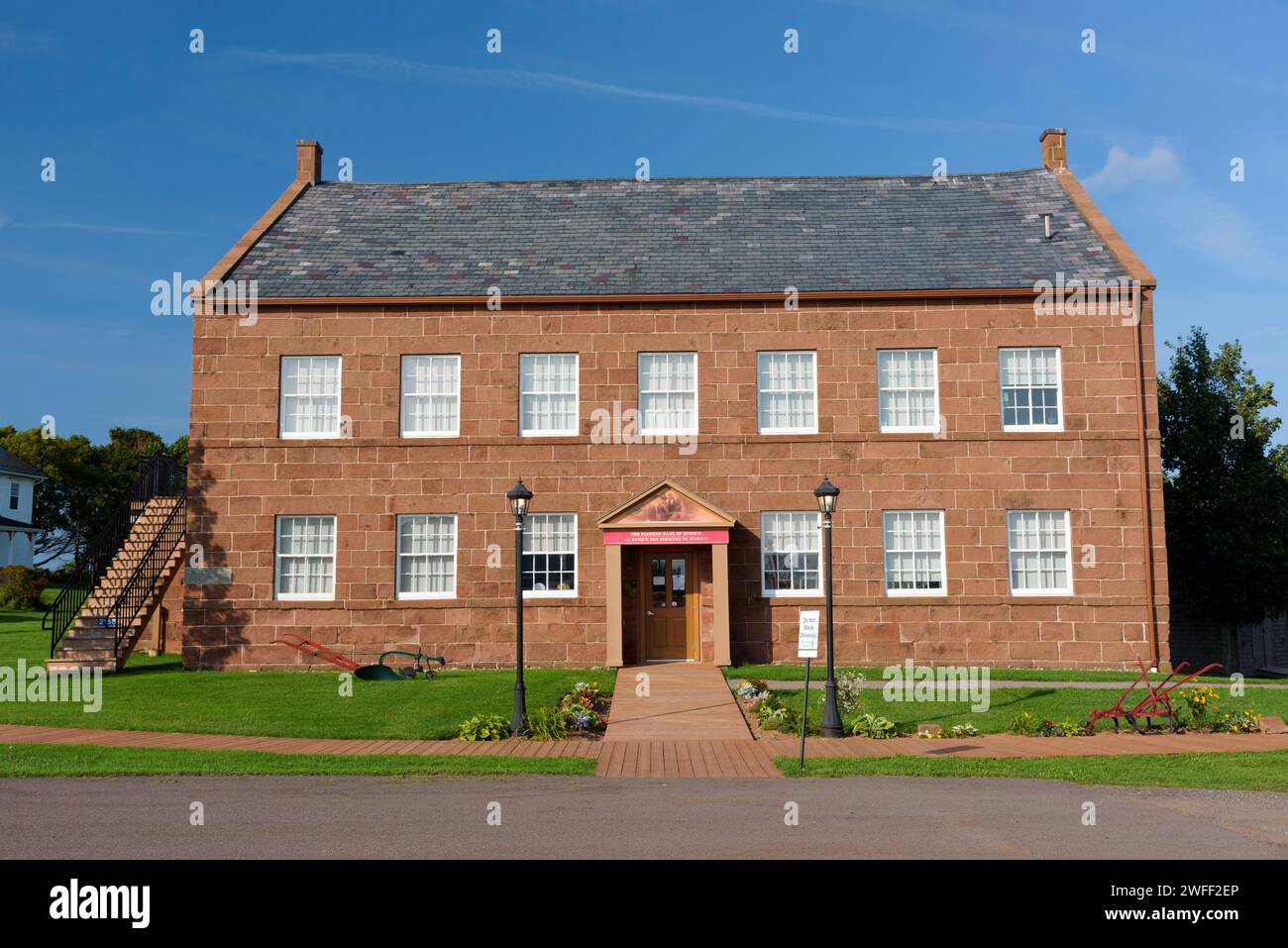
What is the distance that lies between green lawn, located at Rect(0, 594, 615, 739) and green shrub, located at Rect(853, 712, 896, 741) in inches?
200

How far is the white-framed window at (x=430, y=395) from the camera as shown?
2200cm

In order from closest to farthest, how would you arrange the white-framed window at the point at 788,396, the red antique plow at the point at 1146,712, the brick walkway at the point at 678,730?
1. the brick walkway at the point at 678,730
2. the red antique plow at the point at 1146,712
3. the white-framed window at the point at 788,396

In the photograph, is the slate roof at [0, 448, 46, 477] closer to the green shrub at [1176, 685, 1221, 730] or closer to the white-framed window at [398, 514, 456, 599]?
the white-framed window at [398, 514, 456, 599]

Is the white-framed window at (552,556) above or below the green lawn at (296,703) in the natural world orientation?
above

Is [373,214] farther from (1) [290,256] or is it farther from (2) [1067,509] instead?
(2) [1067,509]

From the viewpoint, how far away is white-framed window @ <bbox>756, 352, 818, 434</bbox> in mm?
21859

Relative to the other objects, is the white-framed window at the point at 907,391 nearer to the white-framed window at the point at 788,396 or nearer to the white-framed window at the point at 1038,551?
the white-framed window at the point at 788,396

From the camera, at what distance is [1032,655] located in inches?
828

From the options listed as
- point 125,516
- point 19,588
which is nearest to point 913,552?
point 125,516

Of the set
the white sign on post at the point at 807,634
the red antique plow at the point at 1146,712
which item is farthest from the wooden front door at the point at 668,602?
the white sign on post at the point at 807,634

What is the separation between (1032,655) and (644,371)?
34.1 ft

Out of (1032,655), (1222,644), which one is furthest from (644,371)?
(1222,644)

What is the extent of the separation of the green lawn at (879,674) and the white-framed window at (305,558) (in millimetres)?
9069

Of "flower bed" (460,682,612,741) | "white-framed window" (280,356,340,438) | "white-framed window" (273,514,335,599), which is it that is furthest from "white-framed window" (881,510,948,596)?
"white-framed window" (280,356,340,438)
